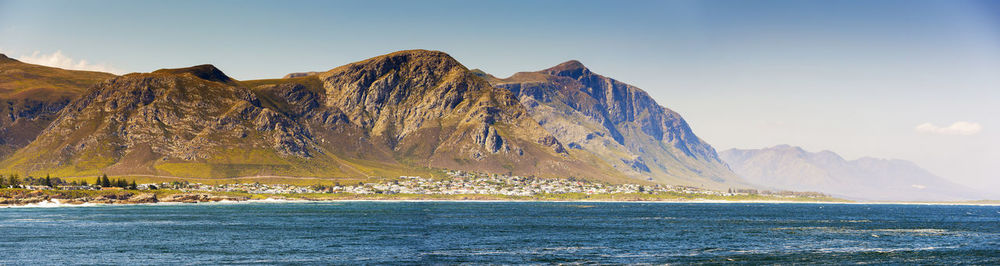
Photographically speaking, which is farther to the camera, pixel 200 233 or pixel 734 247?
pixel 200 233

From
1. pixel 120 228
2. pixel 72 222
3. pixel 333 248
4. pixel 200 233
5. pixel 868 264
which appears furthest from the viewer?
pixel 72 222

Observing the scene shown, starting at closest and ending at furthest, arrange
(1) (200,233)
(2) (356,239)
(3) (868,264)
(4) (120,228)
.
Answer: (3) (868,264) < (2) (356,239) < (1) (200,233) < (4) (120,228)

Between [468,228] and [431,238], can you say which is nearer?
[431,238]

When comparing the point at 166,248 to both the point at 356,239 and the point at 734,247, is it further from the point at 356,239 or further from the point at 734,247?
the point at 734,247

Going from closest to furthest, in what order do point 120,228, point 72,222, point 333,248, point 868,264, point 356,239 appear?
point 868,264, point 333,248, point 356,239, point 120,228, point 72,222

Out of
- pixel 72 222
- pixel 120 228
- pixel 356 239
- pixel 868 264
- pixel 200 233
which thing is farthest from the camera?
pixel 72 222

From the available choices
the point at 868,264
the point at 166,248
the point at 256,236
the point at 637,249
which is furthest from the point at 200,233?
the point at 868,264

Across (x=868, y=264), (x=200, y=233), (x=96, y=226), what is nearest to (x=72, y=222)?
(x=96, y=226)

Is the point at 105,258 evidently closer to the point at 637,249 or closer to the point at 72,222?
the point at 637,249
